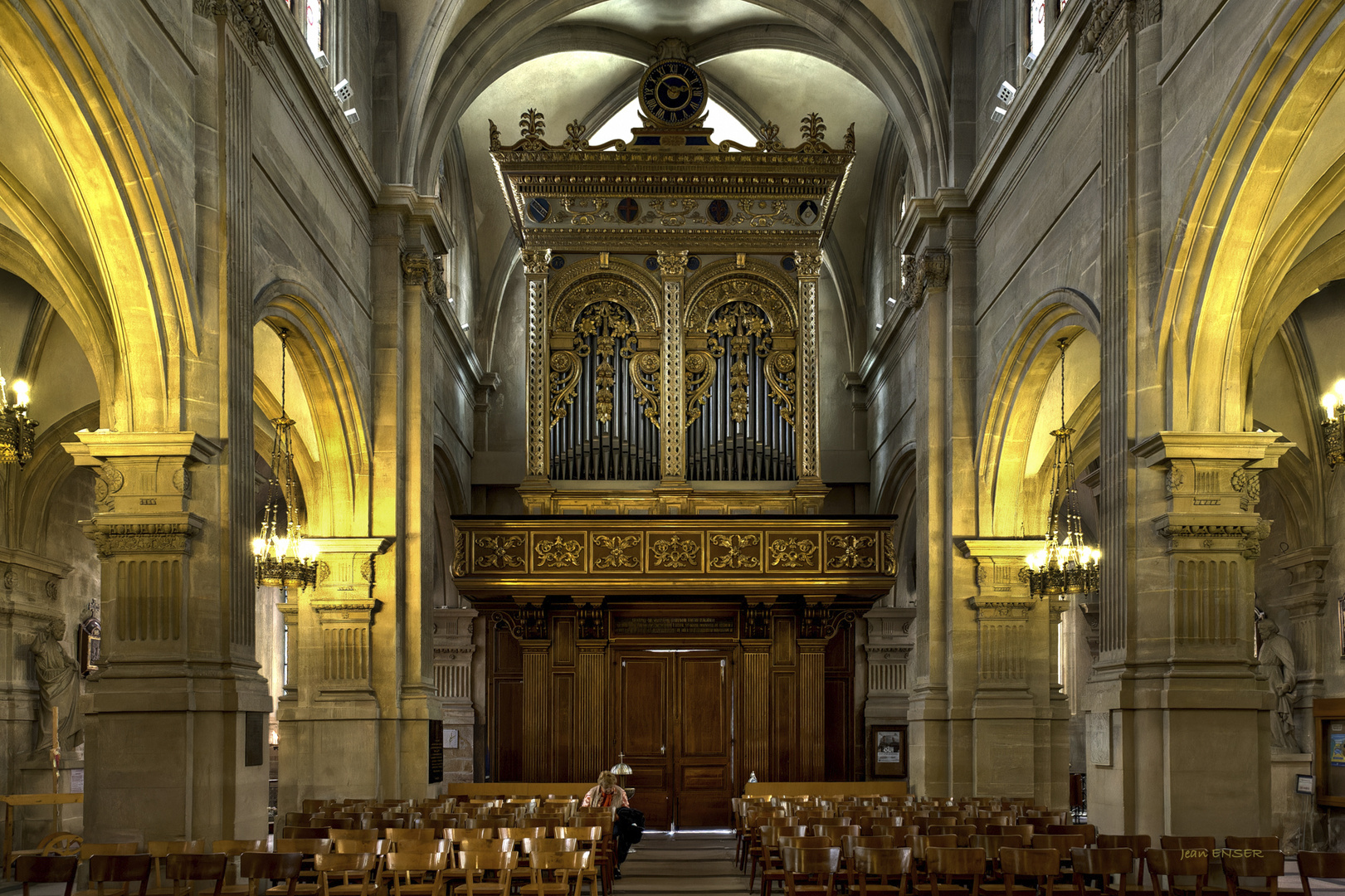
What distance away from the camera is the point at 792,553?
22.8 metres

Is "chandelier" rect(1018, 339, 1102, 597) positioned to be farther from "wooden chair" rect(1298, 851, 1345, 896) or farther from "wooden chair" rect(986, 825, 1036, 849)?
"wooden chair" rect(1298, 851, 1345, 896)

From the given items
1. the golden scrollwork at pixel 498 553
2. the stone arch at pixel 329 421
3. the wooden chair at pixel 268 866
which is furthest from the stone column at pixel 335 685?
the wooden chair at pixel 268 866

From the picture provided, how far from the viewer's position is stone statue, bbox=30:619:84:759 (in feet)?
64.3

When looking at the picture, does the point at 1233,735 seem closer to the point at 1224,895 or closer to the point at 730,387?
the point at 1224,895

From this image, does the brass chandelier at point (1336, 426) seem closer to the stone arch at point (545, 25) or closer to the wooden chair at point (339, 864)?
the wooden chair at point (339, 864)

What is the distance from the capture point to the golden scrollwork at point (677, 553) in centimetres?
2267

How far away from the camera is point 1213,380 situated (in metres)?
11.9

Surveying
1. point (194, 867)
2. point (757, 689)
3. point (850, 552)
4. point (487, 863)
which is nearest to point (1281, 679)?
point (850, 552)

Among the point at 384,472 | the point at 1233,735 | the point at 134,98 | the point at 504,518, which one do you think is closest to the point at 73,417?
the point at 384,472

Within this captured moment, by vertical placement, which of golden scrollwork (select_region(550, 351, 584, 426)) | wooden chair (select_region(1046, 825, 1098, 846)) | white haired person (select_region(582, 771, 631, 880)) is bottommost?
white haired person (select_region(582, 771, 631, 880))

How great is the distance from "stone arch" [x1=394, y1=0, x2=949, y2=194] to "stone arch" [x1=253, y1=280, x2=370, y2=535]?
359 cm

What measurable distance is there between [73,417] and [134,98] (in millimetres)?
10292

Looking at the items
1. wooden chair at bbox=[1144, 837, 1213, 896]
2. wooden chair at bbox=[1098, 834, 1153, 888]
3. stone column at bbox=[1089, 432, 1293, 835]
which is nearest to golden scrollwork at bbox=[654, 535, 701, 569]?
stone column at bbox=[1089, 432, 1293, 835]

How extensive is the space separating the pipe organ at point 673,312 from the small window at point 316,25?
667cm
